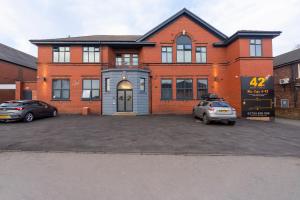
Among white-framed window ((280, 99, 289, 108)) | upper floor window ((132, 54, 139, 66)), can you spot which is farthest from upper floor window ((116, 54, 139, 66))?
white-framed window ((280, 99, 289, 108))

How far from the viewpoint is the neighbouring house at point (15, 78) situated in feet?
68.0

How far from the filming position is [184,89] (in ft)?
62.0

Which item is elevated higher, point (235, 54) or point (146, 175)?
point (235, 54)

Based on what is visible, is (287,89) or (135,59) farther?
(287,89)

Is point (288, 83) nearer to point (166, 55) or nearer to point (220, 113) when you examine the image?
point (166, 55)

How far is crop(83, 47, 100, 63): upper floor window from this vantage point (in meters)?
18.8

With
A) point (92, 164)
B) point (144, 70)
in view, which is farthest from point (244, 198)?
point (144, 70)

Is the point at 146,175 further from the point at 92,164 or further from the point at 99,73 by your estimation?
A: the point at 99,73

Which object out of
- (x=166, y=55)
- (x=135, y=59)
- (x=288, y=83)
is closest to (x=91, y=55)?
(x=135, y=59)

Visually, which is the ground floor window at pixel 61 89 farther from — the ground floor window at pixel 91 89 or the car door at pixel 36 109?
the car door at pixel 36 109

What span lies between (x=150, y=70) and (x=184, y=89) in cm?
421

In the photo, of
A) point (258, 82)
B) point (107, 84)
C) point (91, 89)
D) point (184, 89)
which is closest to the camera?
point (258, 82)

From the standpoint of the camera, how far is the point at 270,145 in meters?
7.12

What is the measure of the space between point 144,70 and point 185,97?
5.27 meters
